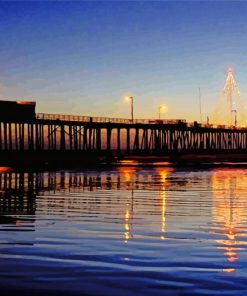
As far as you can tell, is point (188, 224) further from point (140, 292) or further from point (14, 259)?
point (140, 292)

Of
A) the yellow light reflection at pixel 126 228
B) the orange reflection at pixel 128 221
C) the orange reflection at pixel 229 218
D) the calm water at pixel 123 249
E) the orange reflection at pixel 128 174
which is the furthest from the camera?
the orange reflection at pixel 128 174

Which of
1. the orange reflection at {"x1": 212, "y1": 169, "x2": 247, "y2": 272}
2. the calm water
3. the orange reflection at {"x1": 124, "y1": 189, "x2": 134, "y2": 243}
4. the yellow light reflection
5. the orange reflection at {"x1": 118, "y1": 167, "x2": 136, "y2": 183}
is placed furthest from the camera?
the orange reflection at {"x1": 118, "y1": 167, "x2": 136, "y2": 183}

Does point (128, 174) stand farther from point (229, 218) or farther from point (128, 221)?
point (128, 221)

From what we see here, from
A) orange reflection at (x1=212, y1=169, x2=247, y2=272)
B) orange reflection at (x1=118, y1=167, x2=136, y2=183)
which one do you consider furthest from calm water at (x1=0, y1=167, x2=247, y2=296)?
orange reflection at (x1=118, y1=167, x2=136, y2=183)

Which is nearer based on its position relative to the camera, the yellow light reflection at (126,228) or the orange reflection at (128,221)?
the yellow light reflection at (126,228)

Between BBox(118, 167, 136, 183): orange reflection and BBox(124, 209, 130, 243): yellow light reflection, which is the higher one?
BBox(118, 167, 136, 183): orange reflection

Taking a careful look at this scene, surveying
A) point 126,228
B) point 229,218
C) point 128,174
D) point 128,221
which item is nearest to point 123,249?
point 126,228

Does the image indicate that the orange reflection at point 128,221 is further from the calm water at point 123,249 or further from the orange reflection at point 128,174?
the orange reflection at point 128,174

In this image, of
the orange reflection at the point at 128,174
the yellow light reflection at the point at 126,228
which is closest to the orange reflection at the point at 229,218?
the yellow light reflection at the point at 126,228

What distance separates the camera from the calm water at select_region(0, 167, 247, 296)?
298 inches

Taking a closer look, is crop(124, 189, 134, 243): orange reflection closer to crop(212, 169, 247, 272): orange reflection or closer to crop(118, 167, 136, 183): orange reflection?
crop(212, 169, 247, 272): orange reflection

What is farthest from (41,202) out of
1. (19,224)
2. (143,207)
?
(19,224)

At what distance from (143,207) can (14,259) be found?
9.18 meters

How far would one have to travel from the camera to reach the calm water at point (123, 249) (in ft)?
24.8
